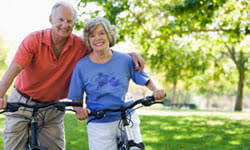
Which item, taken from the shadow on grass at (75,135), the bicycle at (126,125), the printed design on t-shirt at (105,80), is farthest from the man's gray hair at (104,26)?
the shadow on grass at (75,135)

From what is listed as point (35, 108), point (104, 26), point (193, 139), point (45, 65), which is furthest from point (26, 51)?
point (193, 139)

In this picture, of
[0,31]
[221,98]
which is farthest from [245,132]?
[221,98]

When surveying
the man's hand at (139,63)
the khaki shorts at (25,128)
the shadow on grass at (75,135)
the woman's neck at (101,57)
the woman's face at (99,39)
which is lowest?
the shadow on grass at (75,135)

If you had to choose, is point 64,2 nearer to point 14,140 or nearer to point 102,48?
point 102,48

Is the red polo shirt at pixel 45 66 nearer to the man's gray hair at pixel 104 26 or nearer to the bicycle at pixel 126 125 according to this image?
the man's gray hair at pixel 104 26

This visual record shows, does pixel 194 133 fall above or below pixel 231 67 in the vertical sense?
below

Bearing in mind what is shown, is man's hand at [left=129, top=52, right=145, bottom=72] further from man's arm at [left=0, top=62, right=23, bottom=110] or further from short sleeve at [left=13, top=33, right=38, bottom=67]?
man's arm at [left=0, top=62, right=23, bottom=110]

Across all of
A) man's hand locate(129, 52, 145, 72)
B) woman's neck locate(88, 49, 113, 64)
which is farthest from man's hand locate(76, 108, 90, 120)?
man's hand locate(129, 52, 145, 72)

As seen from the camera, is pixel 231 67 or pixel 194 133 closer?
pixel 194 133

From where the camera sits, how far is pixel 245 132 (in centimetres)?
1012

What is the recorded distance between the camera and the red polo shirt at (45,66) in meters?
3.49

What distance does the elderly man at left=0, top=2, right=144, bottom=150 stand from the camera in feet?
11.4

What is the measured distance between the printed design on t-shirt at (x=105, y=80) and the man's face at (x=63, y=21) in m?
0.72

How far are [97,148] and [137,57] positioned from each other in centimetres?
102
